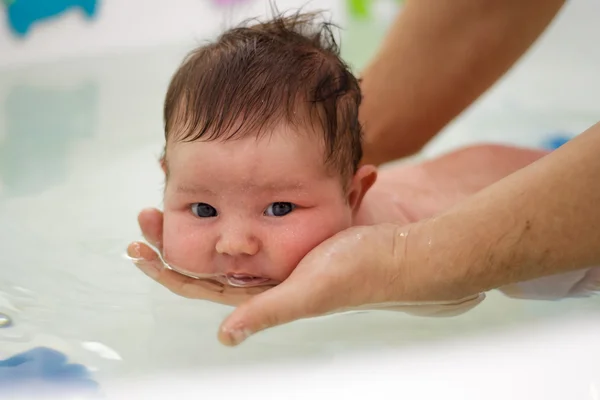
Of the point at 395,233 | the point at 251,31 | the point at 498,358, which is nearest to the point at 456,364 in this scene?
the point at 498,358

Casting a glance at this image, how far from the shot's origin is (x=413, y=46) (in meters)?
1.45

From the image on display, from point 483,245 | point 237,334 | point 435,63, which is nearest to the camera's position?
point 237,334

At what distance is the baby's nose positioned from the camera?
0.91 m

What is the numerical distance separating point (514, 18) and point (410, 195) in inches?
15.3

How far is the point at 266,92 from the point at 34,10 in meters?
1.17

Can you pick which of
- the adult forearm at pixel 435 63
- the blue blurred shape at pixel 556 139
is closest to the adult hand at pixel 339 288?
the adult forearm at pixel 435 63

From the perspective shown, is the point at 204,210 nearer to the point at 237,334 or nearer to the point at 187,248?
the point at 187,248

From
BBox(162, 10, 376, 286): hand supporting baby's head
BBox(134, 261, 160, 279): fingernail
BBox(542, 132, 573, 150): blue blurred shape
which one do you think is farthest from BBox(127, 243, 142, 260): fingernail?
BBox(542, 132, 573, 150): blue blurred shape

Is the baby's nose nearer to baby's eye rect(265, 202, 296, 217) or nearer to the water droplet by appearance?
baby's eye rect(265, 202, 296, 217)

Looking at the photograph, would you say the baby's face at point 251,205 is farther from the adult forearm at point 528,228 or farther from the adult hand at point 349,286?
the adult forearm at point 528,228

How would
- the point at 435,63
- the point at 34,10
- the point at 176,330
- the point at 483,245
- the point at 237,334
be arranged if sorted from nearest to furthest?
the point at 237,334
the point at 483,245
the point at 176,330
the point at 435,63
the point at 34,10

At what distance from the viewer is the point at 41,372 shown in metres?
0.90

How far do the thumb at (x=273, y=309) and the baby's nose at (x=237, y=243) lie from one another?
8 centimetres

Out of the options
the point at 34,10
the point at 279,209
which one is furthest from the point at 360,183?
the point at 34,10
